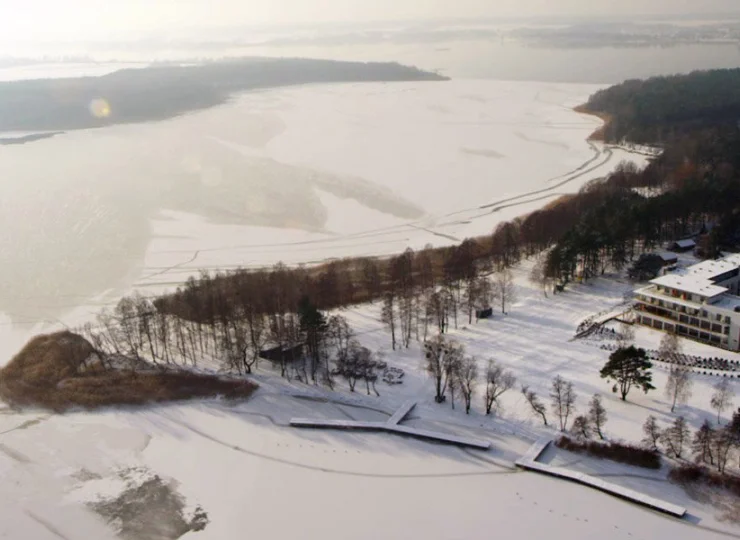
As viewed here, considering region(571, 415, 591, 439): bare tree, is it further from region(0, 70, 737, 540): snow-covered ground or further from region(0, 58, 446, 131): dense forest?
region(0, 58, 446, 131): dense forest

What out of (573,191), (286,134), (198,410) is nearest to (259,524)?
(198,410)

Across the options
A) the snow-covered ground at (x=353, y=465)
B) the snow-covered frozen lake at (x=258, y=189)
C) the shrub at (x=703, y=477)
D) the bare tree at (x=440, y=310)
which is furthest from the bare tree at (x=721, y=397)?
the snow-covered frozen lake at (x=258, y=189)

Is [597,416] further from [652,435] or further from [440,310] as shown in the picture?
[440,310]

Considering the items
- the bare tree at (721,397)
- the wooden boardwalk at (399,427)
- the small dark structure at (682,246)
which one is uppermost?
the small dark structure at (682,246)

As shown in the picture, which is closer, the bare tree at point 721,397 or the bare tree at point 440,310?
the bare tree at point 721,397

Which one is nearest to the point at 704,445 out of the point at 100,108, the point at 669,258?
the point at 669,258

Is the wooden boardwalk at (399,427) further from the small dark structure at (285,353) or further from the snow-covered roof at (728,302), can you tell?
the snow-covered roof at (728,302)
